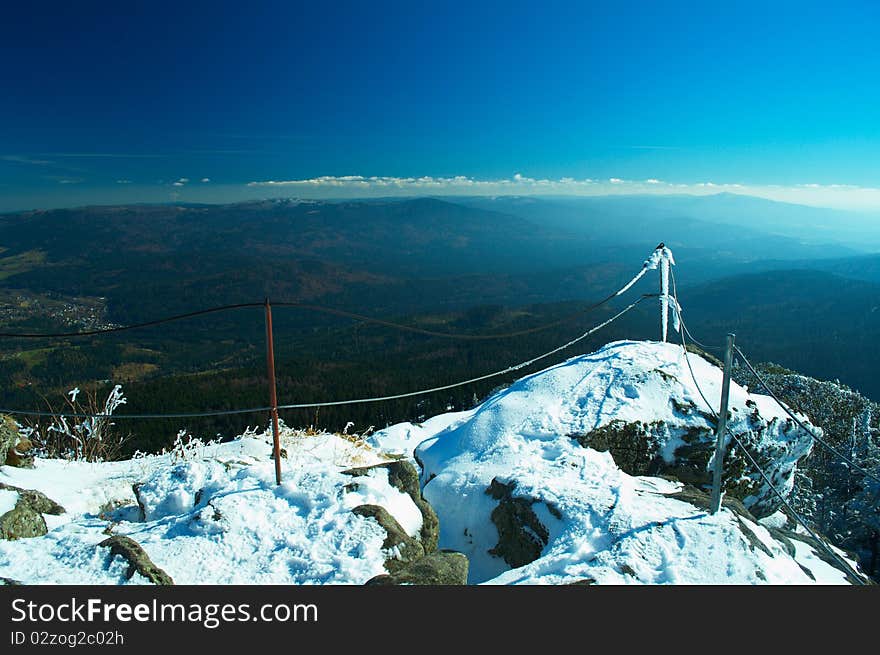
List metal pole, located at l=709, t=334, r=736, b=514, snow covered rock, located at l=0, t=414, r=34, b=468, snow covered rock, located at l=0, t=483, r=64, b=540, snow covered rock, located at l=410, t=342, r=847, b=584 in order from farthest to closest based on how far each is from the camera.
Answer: snow covered rock, located at l=0, t=414, r=34, b=468, snow covered rock, located at l=0, t=483, r=64, b=540, metal pole, located at l=709, t=334, r=736, b=514, snow covered rock, located at l=410, t=342, r=847, b=584

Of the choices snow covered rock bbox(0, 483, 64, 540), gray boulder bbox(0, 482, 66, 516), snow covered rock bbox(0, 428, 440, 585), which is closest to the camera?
snow covered rock bbox(0, 428, 440, 585)

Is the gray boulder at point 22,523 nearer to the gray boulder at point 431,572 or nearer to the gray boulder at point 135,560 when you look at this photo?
the gray boulder at point 135,560

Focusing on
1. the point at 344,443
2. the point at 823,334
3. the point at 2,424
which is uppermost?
the point at 2,424

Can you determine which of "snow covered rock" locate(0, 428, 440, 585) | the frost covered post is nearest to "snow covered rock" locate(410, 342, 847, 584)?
the frost covered post

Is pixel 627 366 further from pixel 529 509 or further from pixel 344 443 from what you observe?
pixel 344 443

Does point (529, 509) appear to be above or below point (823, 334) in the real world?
above

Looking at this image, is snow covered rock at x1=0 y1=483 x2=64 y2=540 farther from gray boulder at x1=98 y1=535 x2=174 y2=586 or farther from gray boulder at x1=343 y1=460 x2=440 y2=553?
gray boulder at x1=343 y1=460 x2=440 y2=553

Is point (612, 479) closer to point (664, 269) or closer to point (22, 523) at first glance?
point (664, 269)
